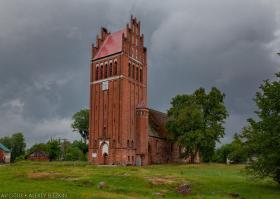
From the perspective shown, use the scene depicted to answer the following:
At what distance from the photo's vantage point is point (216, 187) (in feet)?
112

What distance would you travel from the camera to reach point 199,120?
234ft

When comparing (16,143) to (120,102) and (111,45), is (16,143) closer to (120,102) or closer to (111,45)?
(111,45)

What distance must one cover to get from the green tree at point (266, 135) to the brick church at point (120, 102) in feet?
118

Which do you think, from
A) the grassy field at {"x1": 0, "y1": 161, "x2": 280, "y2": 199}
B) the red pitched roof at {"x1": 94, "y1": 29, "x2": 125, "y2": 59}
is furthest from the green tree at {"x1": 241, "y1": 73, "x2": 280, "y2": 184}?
the red pitched roof at {"x1": 94, "y1": 29, "x2": 125, "y2": 59}

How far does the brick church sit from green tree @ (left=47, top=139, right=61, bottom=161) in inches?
1278

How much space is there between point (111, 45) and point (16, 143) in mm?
72703

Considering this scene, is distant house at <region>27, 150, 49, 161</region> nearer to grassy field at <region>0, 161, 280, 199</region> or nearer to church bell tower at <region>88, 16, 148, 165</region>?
church bell tower at <region>88, 16, 148, 165</region>

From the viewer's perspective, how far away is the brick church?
69688 mm

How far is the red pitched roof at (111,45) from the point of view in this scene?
2913 inches

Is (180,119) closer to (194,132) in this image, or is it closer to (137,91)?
(194,132)

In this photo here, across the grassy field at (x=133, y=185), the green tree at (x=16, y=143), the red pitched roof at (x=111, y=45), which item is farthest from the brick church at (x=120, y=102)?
the green tree at (x=16, y=143)

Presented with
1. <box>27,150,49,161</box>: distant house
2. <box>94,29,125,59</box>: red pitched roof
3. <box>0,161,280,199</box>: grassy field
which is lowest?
<box>0,161,280,199</box>: grassy field

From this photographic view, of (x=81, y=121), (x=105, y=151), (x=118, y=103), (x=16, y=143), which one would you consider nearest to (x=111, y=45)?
(x=118, y=103)

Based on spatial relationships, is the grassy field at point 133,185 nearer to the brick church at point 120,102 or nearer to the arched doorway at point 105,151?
the brick church at point 120,102
